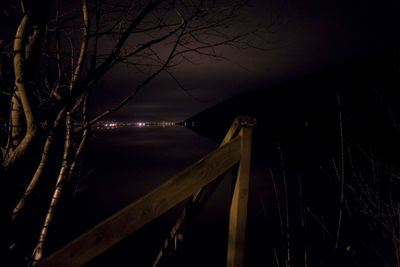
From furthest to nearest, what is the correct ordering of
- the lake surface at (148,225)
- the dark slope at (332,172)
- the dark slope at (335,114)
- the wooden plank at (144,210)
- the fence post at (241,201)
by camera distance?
the dark slope at (335,114) < the lake surface at (148,225) < the dark slope at (332,172) < the fence post at (241,201) < the wooden plank at (144,210)

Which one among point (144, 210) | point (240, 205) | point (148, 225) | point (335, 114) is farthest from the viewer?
point (335, 114)

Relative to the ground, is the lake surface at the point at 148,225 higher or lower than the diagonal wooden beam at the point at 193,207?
lower

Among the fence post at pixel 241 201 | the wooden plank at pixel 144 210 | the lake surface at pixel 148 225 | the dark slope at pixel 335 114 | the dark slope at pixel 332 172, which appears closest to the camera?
the wooden plank at pixel 144 210

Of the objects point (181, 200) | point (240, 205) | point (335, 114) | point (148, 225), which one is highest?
point (335, 114)

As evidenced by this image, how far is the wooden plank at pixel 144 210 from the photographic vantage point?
161 centimetres

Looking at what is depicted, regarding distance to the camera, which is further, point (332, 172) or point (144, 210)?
point (332, 172)

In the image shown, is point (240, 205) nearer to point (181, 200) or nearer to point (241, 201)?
point (241, 201)

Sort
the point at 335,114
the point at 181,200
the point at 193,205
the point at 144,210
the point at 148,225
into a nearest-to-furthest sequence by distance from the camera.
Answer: the point at 144,210
the point at 181,200
the point at 193,205
the point at 148,225
the point at 335,114

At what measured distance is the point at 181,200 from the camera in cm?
191

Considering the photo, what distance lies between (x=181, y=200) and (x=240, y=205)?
57 cm

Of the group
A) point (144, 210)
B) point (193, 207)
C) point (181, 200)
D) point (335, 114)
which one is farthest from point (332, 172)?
point (335, 114)

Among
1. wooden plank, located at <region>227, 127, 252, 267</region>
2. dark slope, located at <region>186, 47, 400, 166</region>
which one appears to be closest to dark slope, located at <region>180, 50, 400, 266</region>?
dark slope, located at <region>186, 47, 400, 166</region>

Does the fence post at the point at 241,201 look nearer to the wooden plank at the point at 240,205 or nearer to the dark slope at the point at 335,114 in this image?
the wooden plank at the point at 240,205

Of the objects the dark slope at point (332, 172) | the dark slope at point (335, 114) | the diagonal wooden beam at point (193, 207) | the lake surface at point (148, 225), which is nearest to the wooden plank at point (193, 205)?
the diagonal wooden beam at point (193, 207)
